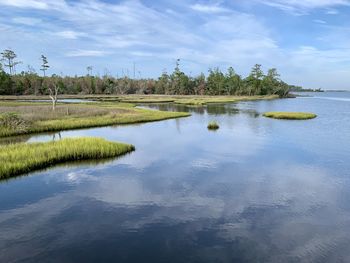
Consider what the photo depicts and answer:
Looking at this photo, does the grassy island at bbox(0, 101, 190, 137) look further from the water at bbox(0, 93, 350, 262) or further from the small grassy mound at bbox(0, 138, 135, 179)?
the water at bbox(0, 93, 350, 262)

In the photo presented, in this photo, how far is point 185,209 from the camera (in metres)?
16.6

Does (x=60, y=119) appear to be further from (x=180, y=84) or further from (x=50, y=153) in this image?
(x=180, y=84)

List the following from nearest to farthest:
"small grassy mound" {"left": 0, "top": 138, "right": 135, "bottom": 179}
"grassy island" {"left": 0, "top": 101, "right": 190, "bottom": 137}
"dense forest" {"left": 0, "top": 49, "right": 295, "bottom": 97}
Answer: "small grassy mound" {"left": 0, "top": 138, "right": 135, "bottom": 179} → "grassy island" {"left": 0, "top": 101, "right": 190, "bottom": 137} → "dense forest" {"left": 0, "top": 49, "right": 295, "bottom": 97}

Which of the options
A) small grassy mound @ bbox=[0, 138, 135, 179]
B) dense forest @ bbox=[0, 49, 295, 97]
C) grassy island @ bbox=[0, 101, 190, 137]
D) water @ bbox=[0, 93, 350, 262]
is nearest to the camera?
water @ bbox=[0, 93, 350, 262]

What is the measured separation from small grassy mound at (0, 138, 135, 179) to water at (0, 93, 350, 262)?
113cm

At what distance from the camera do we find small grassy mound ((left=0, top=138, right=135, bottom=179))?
72.5 ft

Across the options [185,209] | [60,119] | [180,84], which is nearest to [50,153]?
[185,209]

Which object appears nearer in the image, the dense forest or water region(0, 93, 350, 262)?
water region(0, 93, 350, 262)

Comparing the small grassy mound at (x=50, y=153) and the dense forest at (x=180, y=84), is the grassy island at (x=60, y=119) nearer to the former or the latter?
the small grassy mound at (x=50, y=153)

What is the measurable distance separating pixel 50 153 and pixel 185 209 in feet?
44.3

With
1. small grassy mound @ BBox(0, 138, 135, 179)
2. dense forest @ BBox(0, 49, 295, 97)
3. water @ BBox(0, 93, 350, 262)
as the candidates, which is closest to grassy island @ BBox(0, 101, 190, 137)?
small grassy mound @ BBox(0, 138, 135, 179)

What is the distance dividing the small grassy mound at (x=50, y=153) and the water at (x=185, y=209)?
113 centimetres

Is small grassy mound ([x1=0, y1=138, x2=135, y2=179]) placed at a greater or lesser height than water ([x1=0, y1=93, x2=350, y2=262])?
greater

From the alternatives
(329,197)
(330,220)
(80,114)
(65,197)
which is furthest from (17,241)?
(80,114)
